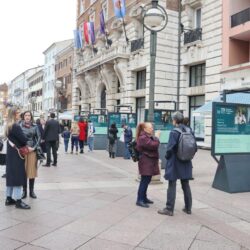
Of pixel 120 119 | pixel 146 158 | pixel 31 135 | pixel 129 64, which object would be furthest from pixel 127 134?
pixel 129 64

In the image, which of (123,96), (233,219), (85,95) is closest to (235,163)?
(233,219)

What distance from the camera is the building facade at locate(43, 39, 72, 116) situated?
66000 mm

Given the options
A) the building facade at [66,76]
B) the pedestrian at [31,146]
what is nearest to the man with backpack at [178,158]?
the pedestrian at [31,146]

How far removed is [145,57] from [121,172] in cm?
1661

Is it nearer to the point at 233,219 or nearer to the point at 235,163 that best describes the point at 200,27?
the point at 235,163

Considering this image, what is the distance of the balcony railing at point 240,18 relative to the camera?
20172 mm

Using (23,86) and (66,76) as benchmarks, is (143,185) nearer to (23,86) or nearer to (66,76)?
(66,76)

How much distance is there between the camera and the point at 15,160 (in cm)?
655

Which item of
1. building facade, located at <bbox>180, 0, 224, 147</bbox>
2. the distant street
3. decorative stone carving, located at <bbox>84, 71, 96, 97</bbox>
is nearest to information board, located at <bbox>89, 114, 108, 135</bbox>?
building facade, located at <bbox>180, 0, 224, 147</bbox>

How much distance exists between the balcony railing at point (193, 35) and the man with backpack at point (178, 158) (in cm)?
1801

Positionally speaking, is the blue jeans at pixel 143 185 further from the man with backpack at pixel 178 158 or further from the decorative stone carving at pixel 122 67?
the decorative stone carving at pixel 122 67

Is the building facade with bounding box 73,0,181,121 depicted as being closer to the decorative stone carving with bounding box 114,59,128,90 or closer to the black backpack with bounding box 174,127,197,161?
the decorative stone carving with bounding box 114,59,128,90

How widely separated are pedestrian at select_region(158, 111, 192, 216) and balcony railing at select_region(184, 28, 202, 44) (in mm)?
17974

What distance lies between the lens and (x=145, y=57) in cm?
2703
